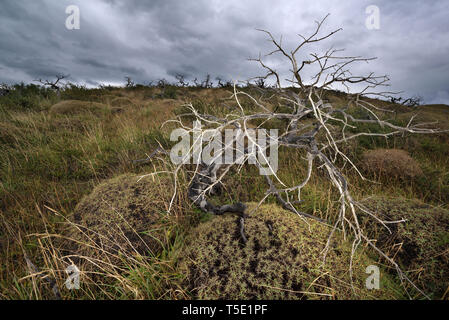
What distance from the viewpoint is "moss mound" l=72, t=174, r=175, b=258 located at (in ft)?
6.48

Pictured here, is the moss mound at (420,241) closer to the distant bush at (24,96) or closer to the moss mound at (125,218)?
the moss mound at (125,218)

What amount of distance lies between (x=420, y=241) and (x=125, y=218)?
310 centimetres

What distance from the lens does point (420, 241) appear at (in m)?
1.99

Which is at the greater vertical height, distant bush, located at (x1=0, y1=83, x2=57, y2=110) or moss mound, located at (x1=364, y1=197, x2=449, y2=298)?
distant bush, located at (x1=0, y1=83, x2=57, y2=110)

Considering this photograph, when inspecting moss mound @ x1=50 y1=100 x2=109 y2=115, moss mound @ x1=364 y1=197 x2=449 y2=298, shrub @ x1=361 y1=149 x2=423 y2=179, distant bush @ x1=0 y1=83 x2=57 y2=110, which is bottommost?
moss mound @ x1=364 y1=197 x2=449 y2=298

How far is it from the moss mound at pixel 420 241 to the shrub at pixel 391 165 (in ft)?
4.89

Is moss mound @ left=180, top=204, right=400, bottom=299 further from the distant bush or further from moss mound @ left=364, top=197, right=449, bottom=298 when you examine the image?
the distant bush

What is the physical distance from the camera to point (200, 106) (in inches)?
327

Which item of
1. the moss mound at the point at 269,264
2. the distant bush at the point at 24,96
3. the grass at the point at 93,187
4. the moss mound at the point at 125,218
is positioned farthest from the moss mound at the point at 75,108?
the moss mound at the point at 269,264

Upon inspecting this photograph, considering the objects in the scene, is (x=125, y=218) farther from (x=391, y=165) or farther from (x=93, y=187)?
(x=391, y=165)

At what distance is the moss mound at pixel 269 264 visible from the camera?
1322 mm

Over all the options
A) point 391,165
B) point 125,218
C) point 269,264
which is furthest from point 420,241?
point 125,218

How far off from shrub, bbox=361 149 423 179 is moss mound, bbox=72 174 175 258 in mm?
3820

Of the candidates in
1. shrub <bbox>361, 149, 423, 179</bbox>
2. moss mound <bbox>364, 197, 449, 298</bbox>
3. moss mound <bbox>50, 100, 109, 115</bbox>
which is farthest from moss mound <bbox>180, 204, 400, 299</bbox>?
moss mound <bbox>50, 100, 109, 115</bbox>
